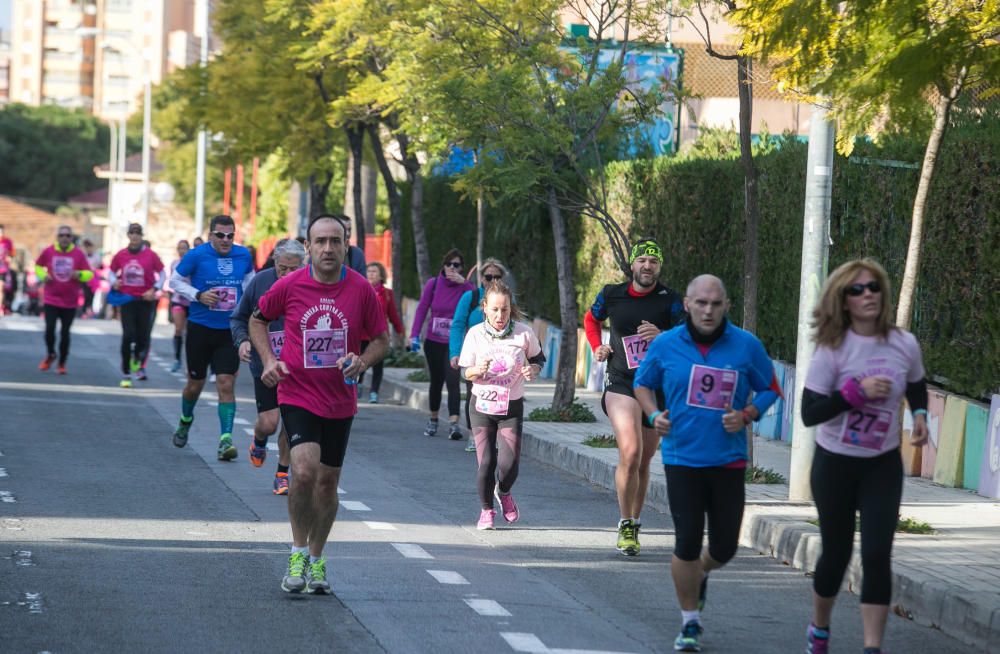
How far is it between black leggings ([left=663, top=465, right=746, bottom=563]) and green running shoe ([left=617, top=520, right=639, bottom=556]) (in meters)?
2.44

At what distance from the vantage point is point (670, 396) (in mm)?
7848

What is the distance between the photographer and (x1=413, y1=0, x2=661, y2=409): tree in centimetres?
1742

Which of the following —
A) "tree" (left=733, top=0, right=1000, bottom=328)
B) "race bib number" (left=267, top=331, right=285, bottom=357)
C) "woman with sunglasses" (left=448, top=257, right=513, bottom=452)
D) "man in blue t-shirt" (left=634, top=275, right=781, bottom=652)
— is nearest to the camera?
"man in blue t-shirt" (left=634, top=275, right=781, bottom=652)

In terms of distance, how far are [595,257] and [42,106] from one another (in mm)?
104609

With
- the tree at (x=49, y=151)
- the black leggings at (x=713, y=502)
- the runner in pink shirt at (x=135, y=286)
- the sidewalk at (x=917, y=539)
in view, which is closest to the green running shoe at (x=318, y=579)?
the black leggings at (x=713, y=502)

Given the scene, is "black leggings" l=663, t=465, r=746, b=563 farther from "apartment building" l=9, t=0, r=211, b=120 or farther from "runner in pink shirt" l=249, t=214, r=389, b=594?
"apartment building" l=9, t=0, r=211, b=120

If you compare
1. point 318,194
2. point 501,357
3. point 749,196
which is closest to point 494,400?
point 501,357

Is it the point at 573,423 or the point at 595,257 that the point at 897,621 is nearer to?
the point at 573,423

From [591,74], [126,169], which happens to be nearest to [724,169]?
[591,74]

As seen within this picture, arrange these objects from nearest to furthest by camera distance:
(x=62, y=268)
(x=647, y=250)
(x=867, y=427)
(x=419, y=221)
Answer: (x=867, y=427)
(x=647, y=250)
(x=62, y=268)
(x=419, y=221)

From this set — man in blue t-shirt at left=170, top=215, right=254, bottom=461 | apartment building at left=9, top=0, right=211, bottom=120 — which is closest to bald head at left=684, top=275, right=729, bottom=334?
man in blue t-shirt at left=170, top=215, right=254, bottom=461

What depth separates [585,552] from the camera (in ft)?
34.0

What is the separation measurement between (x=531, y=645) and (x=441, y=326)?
10.3m

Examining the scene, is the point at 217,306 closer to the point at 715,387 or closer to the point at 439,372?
the point at 439,372
